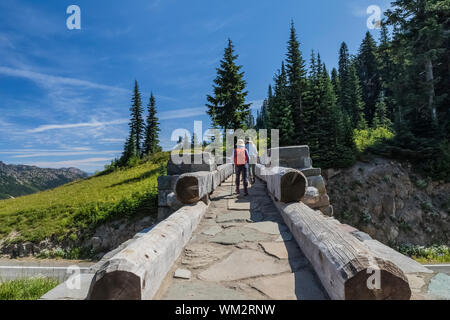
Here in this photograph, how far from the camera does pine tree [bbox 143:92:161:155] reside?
4769 centimetres

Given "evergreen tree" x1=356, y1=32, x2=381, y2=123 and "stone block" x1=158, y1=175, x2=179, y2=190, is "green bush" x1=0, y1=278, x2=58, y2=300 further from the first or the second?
"evergreen tree" x1=356, y1=32, x2=381, y2=123

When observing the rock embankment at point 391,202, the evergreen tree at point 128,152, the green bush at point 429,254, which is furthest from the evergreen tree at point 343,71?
the evergreen tree at point 128,152

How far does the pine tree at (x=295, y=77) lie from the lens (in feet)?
93.7

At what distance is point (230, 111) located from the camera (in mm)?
27906

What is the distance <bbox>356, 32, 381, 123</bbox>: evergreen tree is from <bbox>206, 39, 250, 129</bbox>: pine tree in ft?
129

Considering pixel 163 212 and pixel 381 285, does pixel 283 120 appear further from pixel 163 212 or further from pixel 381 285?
pixel 381 285

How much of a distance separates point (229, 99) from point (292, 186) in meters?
24.2

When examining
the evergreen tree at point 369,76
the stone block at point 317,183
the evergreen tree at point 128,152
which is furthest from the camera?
the evergreen tree at point 369,76

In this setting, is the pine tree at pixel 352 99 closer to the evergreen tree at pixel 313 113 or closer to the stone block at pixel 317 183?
the evergreen tree at pixel 313 113

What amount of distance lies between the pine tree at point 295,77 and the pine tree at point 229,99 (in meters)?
5.86

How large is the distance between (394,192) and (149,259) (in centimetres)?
2479

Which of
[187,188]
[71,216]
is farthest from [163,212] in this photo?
[71,216]
